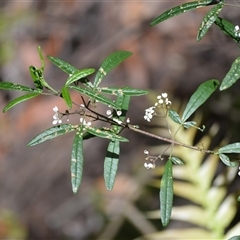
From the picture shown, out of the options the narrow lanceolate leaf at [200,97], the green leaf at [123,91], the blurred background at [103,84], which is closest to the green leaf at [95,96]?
the green leaf at [123,91]

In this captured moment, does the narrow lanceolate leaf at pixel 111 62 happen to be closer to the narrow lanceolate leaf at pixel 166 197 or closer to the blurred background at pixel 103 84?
the narrow lanceolate leaf at pixel 166 197

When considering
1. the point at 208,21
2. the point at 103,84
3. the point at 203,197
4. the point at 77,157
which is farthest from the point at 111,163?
the point at 103,84

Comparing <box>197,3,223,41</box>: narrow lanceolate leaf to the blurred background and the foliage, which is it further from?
the blurred background

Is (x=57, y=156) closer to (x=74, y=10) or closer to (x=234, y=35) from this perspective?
(x=74, y=10)

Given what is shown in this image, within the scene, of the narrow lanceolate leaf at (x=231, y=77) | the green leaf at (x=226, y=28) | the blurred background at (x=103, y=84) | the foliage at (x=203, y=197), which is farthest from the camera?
the blurred background at (x=103, y=84)

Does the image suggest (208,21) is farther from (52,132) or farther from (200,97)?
(52,132)

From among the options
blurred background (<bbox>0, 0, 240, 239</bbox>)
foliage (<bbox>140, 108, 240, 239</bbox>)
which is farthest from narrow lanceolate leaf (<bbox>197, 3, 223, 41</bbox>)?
blurred background (<bbox>0, 0, 240, 239</bbox>)
